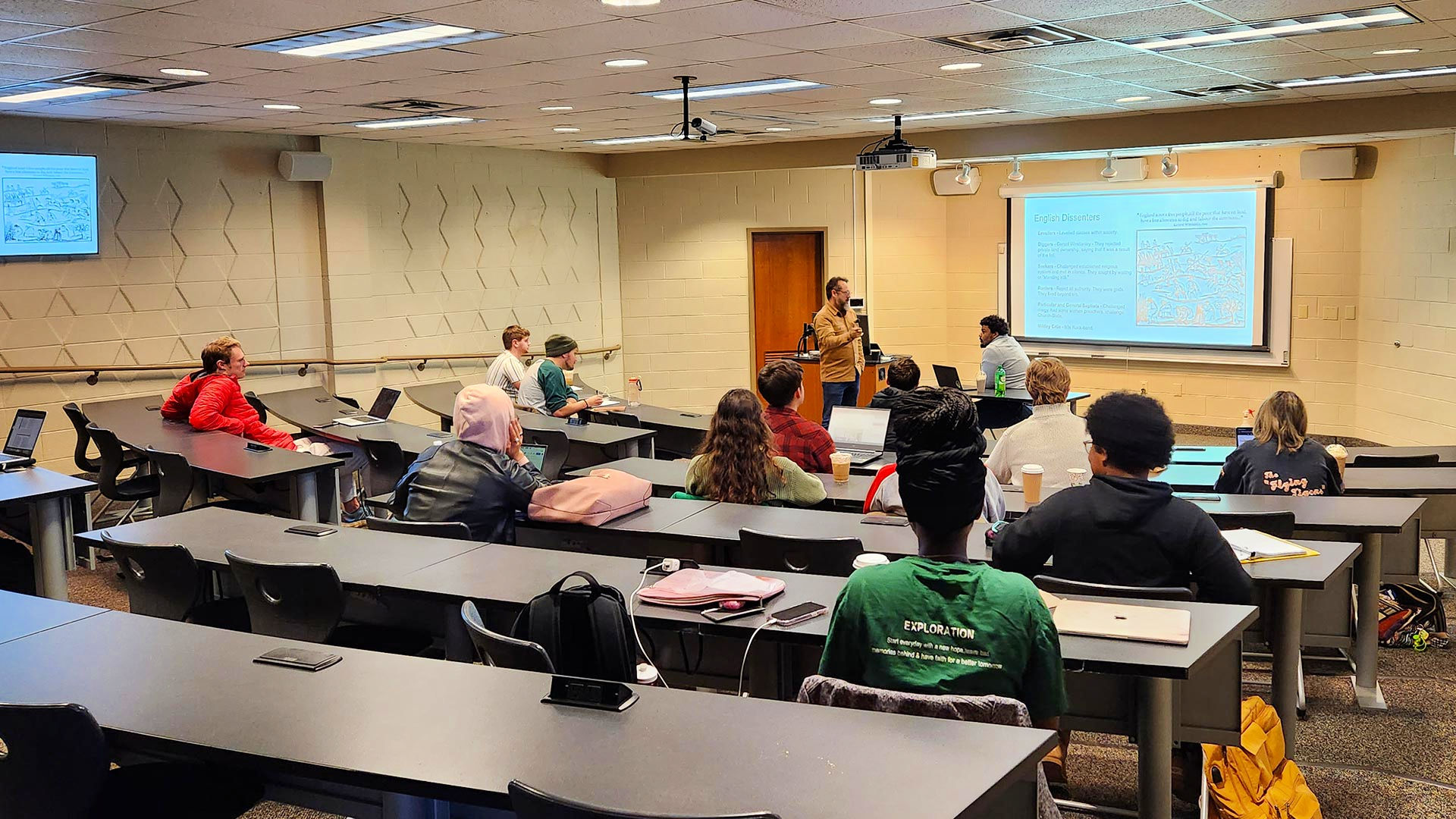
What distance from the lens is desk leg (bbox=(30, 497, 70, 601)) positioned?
15.9ft

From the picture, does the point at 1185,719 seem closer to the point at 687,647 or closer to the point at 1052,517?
the point at 1052,517

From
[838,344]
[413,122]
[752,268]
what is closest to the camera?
[413,122]

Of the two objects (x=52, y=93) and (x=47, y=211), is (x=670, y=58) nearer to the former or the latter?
(x=52, y=93)

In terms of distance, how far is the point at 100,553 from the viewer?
665cm

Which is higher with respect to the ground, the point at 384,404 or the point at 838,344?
the point at 838,344

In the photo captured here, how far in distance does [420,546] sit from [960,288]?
→ 912cm

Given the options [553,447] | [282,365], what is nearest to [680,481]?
[553,447]

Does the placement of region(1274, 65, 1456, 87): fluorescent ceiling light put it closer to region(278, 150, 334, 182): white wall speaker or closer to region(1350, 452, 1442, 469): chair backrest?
region(1350, 452, 1442, 469): chair backrest

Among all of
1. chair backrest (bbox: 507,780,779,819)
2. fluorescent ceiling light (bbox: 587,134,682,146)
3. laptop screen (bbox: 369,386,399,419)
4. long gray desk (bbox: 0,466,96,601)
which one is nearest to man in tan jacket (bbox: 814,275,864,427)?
fluorescent ceiling light (bbox: 587,134,682,146)

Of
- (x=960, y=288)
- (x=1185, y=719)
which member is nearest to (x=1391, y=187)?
(x=960, y=288)

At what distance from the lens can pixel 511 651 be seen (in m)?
2.44

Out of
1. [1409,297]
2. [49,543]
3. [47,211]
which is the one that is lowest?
[49,543]

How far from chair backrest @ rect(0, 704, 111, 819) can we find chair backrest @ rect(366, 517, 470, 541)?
1656 mm

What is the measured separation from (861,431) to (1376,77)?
3.77m
